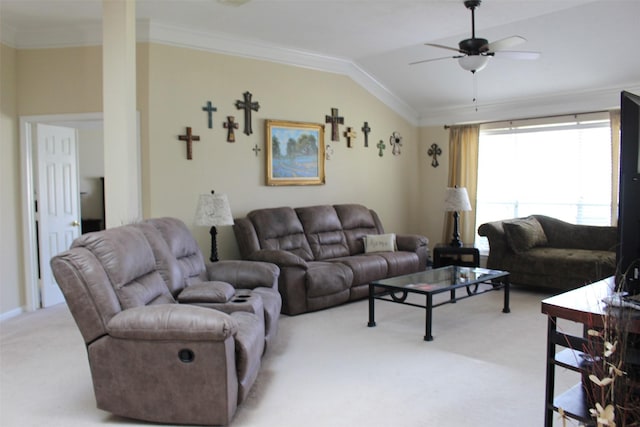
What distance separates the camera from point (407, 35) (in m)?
5.27

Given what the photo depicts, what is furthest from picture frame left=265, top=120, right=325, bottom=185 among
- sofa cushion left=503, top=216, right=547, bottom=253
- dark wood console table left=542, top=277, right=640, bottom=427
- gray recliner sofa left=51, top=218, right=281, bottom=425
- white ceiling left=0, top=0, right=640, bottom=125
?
dark wood console table left=542, top=277, right=640, bottom=427

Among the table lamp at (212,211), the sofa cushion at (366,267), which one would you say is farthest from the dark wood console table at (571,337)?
the table lamp at (212,211)

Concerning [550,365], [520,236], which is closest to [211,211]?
[550,365]

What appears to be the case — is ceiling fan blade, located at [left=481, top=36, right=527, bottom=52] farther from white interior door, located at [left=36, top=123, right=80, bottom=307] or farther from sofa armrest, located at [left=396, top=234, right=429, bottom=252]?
white interior door, located at [left=36, top=123, right=80, bottom=307]

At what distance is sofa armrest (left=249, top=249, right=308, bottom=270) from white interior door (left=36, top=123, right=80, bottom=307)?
2.20m

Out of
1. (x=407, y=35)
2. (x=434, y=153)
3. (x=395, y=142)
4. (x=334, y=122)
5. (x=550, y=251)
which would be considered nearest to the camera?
(x=407, y=35)

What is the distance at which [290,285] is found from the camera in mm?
4746

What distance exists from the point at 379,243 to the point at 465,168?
216cm

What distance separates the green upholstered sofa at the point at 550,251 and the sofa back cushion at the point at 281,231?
2.25 metres

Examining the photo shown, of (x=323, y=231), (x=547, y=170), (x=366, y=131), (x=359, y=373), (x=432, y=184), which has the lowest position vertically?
(x=359, y=373)

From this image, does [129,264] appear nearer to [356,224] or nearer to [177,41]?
[177,41]

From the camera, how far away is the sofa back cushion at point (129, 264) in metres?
2.74

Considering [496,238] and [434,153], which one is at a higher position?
[434,153]

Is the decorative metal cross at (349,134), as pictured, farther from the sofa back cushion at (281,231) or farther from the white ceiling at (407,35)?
the sofa back cushion at (281,231)
